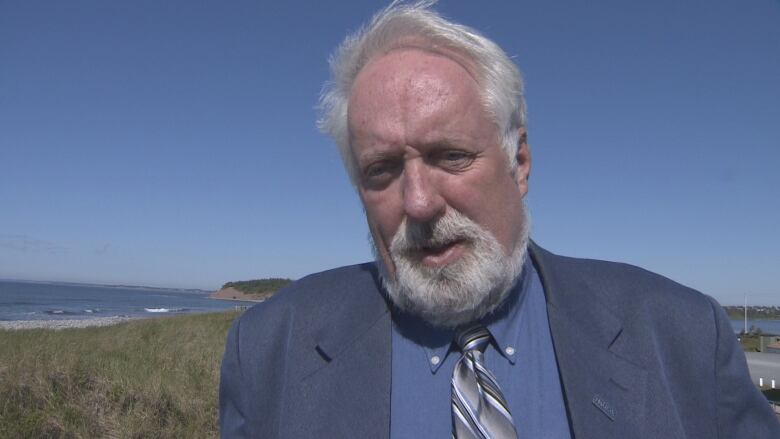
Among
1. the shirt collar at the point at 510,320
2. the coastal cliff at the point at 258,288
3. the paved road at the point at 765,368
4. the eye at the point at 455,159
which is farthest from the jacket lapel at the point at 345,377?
the coastal cliff at the point at 258,288

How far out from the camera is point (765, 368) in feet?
47.6

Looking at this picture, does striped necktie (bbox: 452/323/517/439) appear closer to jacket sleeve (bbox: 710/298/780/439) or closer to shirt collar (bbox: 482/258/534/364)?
shirt collar (bbox: 482/258/534/364)

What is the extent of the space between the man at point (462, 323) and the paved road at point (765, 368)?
11291 millimetres

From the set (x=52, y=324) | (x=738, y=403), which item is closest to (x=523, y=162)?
(x=738, y=403)

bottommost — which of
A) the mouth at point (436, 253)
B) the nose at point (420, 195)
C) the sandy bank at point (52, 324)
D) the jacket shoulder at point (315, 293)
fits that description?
the sandy bank at point (52, 324)

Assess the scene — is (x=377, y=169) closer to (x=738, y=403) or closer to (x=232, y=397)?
(x=232, y=397)

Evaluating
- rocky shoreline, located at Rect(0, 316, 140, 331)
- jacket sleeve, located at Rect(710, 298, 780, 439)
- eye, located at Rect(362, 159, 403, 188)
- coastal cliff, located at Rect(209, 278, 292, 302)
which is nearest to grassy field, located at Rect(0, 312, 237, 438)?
eye, located at Rect(362, 159, 403, 188)

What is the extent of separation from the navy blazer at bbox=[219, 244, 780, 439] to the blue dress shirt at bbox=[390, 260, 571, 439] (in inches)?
2.0

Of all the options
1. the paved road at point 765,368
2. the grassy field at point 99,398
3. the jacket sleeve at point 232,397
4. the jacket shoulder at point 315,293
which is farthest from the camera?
the paved road at point 765,368

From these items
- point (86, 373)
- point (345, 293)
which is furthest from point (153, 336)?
point (345, 293)

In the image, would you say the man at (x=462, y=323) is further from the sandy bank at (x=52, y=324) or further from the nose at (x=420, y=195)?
the sandy bank at (x=52, y=324)

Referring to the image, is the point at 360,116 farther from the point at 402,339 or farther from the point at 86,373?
the point at 86,373

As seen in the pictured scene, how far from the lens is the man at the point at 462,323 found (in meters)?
1.52

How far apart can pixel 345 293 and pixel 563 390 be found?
704 mm
